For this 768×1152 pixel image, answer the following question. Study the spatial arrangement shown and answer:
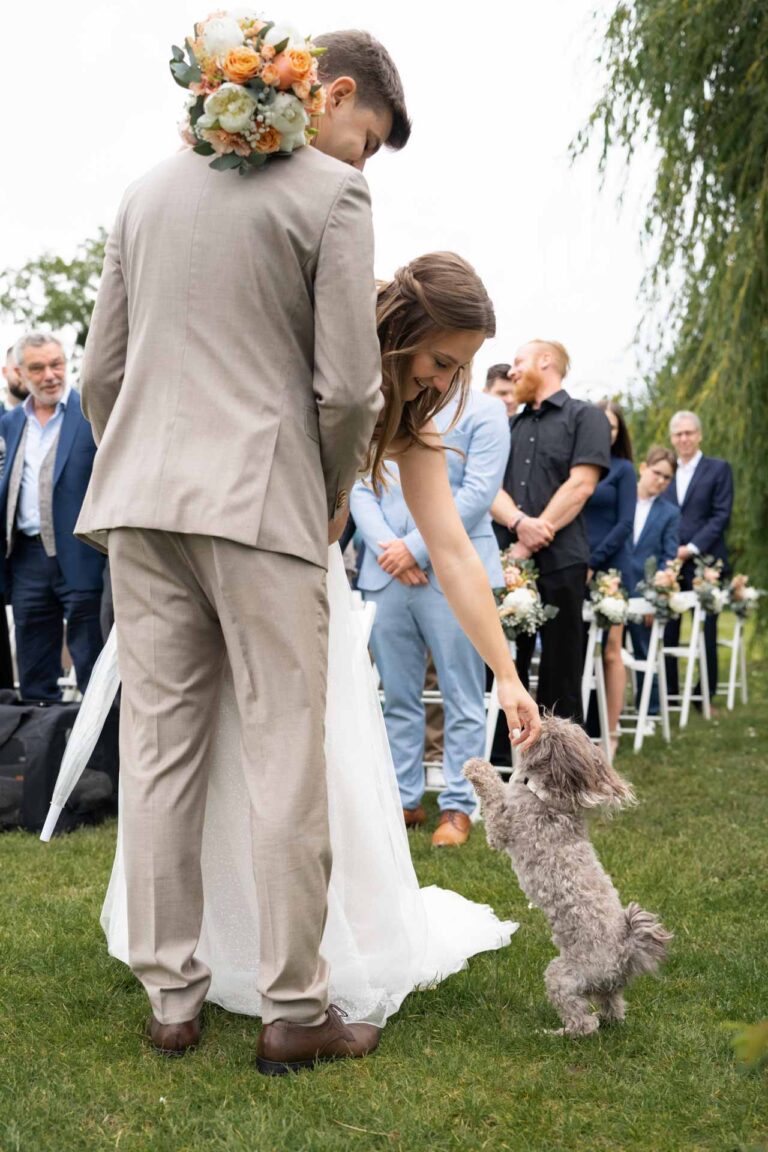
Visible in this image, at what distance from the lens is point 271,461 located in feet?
9.44

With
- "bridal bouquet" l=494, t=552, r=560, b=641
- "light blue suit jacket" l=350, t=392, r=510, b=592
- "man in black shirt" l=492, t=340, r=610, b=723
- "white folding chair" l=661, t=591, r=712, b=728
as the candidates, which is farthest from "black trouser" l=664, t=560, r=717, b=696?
"light blue suit jacket" l=350, t=392, r=510, b=592

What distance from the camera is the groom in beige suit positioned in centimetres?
286

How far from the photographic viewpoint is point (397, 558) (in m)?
5.95

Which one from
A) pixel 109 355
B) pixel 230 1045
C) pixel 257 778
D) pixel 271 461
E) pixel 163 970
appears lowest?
pixel 230 1045

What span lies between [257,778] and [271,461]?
713 millimetres

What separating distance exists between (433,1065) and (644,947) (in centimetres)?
58

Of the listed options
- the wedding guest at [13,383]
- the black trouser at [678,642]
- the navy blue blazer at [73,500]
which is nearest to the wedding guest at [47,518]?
the navy blue blazer at [73,500]

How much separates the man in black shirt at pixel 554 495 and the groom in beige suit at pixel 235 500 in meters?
4.00

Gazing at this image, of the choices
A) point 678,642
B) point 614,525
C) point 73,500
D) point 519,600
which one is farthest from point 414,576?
point 678,642

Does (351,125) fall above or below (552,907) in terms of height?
above

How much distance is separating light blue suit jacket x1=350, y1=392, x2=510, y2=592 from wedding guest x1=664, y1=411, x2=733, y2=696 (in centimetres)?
470

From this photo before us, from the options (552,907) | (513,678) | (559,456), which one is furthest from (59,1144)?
(559,456)

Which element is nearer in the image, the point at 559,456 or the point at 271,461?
the point at 271,461

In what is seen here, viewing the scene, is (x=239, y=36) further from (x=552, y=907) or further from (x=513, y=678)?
(x=552, y=907)
